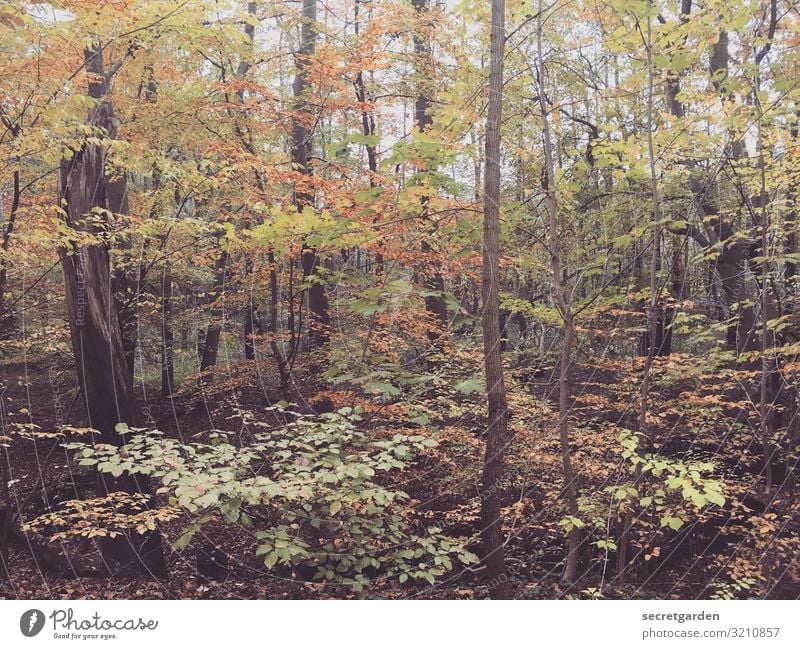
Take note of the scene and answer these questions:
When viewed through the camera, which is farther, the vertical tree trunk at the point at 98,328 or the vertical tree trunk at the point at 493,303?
the vertical tree trunk at the point at 98,328

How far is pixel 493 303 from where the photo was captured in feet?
9.69

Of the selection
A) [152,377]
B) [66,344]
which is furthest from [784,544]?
[152,377]

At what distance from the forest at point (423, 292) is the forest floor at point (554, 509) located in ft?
0.13

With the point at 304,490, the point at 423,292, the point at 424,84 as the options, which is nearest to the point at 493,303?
A: the point at 423,292

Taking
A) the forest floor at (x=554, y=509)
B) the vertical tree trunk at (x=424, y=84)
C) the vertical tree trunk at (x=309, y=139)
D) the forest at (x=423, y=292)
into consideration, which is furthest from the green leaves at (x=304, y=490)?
the vertical tree trunk at (x=424, y=84)

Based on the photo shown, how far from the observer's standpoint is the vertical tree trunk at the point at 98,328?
3.82 m

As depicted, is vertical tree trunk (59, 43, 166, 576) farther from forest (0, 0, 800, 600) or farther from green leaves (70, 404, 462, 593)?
green leaves (70, 404, 462, 593)

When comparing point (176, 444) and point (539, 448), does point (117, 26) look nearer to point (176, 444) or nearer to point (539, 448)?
point (176, 444)

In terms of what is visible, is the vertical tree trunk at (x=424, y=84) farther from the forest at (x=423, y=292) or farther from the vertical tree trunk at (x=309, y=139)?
the vertical tree trunk at (x=309, y=139)

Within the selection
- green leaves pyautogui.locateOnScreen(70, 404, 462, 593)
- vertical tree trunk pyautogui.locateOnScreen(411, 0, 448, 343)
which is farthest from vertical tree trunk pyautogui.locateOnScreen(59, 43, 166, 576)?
vertical tree trunk pyautogui.locateOnScreen(411, 0, 448, 343)
